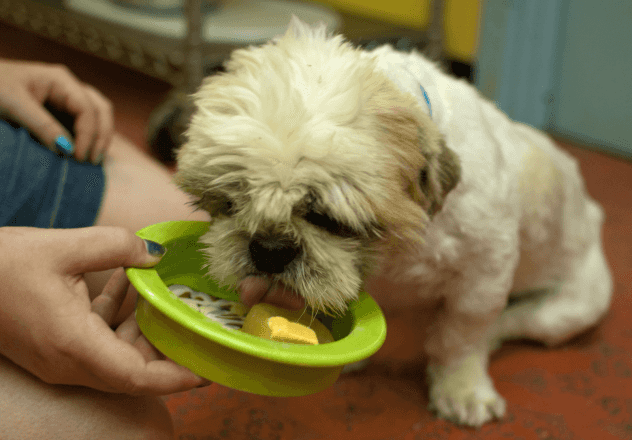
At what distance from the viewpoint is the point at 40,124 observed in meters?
1.20

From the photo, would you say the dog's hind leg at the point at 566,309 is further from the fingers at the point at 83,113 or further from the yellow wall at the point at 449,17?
the yellow wall at the point at 449,17

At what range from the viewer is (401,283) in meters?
1.19

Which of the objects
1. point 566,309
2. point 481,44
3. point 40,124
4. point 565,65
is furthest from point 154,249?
point 565,65

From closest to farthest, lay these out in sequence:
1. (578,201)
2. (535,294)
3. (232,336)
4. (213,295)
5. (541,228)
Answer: (232,336) < (213,295) < (541,228) < (578,201) < (535,294)

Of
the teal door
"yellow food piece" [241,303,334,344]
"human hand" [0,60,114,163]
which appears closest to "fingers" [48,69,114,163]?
"human hand" [0,60,114,163]

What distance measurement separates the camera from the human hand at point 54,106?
1204mm

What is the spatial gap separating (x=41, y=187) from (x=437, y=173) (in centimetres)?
76

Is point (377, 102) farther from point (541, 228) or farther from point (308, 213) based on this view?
point (541, 228)

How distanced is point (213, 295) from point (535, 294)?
39.2 inches

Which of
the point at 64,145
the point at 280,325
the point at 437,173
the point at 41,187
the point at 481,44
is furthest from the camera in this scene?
the point at 481,44

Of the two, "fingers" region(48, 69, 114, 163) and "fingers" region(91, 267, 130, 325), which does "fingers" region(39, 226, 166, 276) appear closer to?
"fingers" region(91, 267, 130, 325)

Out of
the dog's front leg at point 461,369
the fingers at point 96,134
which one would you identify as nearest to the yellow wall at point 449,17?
the dog's front leg at point 461,369

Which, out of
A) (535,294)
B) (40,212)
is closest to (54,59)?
(40,212)

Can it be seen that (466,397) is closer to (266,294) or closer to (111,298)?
(266,294)
